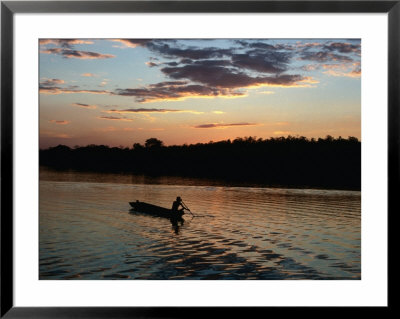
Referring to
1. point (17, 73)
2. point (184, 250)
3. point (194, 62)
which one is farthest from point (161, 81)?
point (184, 250)

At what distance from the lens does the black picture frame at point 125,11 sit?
237 cm

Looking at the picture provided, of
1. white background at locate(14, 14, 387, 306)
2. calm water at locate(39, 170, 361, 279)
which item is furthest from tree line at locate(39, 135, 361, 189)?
white background at locate(14, 14, 387, 306)

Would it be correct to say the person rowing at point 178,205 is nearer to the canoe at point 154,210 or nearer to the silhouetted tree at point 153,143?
the canoe at point 154,210

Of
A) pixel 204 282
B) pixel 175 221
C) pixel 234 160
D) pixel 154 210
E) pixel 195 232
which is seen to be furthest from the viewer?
pixel 154 210

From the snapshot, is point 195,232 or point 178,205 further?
point 178,205

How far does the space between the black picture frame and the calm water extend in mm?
255

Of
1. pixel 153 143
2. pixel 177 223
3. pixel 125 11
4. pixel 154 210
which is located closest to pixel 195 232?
pixel 177 223

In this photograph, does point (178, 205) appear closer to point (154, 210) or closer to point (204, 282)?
point (154, 210)

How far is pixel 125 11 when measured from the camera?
2.47m

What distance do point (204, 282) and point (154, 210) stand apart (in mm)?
2247

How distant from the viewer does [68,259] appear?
278cm

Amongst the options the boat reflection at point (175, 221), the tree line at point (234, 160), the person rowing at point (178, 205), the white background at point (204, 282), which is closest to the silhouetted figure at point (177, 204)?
the person rowing at point (178, 205)

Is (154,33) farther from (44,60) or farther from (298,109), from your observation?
(298,109)

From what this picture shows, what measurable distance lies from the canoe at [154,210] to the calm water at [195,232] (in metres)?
0.08
